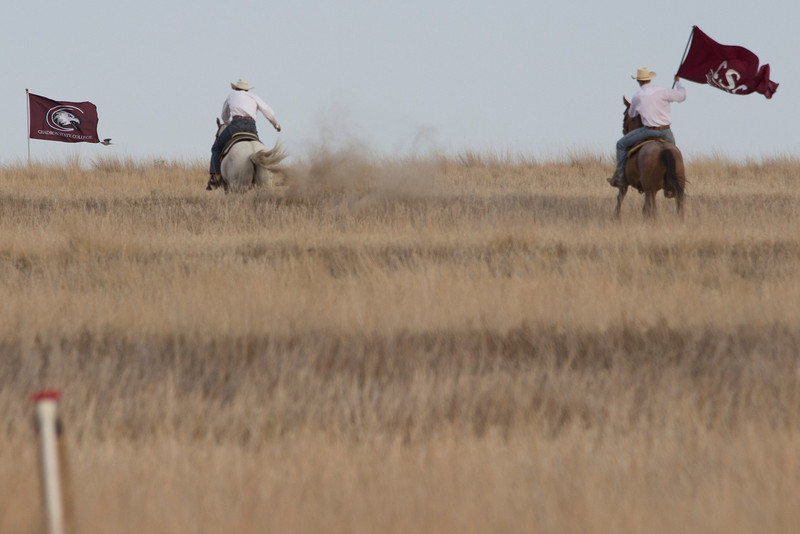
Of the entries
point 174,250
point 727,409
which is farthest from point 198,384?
point 174,250

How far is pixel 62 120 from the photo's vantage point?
28.7 m

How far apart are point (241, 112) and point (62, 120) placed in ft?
38.5

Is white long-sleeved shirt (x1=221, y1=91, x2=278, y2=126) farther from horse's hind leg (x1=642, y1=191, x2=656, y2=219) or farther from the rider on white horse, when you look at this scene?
horse's hind leg (x1=642, y1=191, x2=656, y2=219)

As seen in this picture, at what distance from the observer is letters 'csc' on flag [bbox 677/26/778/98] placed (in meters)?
16.3

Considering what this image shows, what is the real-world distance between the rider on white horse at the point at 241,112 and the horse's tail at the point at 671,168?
23.9ft

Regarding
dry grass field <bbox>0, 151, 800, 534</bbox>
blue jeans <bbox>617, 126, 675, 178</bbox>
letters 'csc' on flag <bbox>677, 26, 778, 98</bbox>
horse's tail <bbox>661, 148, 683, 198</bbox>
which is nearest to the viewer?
dry grass field <bbox>0, 151, 800, 534</bbox>

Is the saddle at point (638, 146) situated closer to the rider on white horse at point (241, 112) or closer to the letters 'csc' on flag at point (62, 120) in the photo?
the rider on white horse at point (241, 112)

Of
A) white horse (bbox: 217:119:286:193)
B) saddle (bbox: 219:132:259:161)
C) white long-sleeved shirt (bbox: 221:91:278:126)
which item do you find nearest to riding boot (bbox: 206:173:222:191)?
white horse (bbox: 217:119:286:193)

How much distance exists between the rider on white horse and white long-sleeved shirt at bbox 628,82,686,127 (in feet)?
22.2

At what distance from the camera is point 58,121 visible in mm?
28625

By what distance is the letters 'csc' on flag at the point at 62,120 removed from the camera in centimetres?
2809

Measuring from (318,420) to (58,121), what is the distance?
24558mm

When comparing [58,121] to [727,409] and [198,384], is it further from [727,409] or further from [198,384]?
[727,409]

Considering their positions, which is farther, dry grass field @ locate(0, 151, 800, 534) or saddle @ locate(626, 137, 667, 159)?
saddle @ locate(626, 137, 667, 159)
